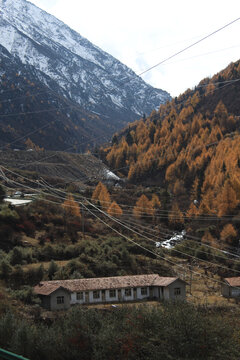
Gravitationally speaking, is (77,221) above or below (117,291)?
above

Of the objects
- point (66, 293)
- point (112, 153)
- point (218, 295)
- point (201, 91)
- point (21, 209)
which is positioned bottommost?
point (218, 295)

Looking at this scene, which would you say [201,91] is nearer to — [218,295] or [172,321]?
[218,295]

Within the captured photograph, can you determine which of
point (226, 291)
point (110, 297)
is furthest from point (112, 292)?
point (226, 291)

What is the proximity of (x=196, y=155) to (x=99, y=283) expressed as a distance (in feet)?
317

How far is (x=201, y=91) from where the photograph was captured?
652ft

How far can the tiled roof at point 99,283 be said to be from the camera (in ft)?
120

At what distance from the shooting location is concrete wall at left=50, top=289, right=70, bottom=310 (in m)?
36.0

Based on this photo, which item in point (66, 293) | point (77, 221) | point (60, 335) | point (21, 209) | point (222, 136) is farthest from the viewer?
point (222, 136)

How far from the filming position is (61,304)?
122 ft

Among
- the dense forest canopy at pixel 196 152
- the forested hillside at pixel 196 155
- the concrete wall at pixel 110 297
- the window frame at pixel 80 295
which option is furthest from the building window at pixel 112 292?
the dense forest canopy at pixel 196 152

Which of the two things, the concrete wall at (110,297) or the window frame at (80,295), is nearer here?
the window frame at (80,295)

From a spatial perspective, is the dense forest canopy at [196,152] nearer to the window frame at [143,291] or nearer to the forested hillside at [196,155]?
the forested hillside at [196,155]

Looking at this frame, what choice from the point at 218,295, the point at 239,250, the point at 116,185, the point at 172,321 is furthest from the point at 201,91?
the point at 172,321

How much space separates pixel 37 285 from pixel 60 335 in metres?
19.2
